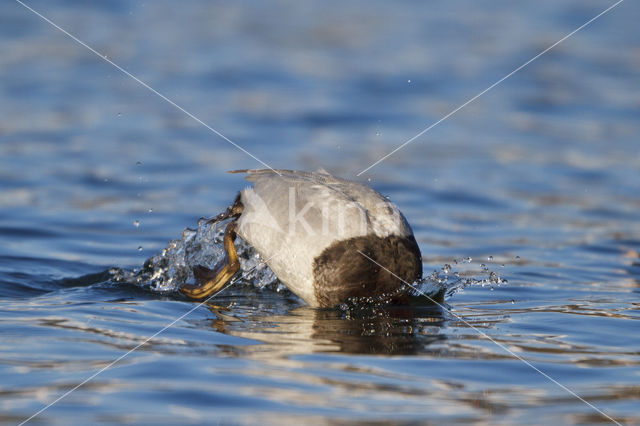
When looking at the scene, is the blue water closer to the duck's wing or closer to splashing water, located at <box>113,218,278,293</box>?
splashing water, located at <box>113,218,278,293</box>

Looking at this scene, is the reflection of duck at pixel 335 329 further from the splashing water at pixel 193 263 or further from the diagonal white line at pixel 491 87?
the diagonal white line at pixel 491 87

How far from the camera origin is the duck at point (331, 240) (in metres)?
4.93

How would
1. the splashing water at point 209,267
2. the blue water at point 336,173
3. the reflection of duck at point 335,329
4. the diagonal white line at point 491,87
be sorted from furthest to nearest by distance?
the diagonal white line at point 491,87 → the splashing water at point 209,267 → the reflection of duck at point 335,329 → the blue water at point 336,173

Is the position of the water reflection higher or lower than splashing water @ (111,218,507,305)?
lower

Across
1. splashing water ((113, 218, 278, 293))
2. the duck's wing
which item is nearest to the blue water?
splashing water ((113, 218, 278, 293))

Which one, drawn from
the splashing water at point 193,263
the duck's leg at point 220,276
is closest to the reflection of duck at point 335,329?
the duck's leg at point 220,276

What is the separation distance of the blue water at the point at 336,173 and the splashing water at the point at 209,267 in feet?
0.35

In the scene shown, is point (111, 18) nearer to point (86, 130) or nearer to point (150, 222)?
point (86, 130)

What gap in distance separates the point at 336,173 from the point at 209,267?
3.56 m

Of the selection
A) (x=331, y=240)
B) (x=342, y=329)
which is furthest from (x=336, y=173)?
(x=342, y=329)


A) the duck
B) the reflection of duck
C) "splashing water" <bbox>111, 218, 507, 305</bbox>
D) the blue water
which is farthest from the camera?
"splashing water" <bbox>111, 218, 507, 305</bbox>

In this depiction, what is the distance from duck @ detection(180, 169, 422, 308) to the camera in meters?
4.93

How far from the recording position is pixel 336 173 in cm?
960

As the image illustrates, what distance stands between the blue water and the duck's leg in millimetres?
168
